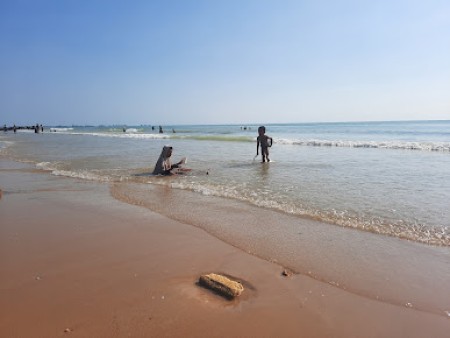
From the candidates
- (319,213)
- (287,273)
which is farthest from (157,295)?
(319,213)

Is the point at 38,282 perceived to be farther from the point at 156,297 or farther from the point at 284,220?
the point at 284,220

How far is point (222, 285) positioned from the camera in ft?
11.5

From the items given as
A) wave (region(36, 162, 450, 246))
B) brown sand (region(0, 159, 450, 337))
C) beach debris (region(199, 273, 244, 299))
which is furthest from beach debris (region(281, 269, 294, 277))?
wave (region(36, 162, 450, 246))

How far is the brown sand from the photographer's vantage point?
9.45 ft

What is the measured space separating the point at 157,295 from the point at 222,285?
2.24ft

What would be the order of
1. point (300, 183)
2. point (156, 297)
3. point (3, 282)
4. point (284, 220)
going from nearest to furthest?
point (156, 297), point (3, 282), point (284, 220), point (300, 183)

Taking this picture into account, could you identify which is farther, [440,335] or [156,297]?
[156,297]

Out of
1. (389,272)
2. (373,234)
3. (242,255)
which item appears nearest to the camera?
(389,272)

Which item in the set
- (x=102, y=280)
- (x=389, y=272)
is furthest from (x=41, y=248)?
(x=389, y=272)

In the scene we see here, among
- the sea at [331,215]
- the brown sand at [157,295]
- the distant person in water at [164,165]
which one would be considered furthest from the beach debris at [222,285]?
the distant person in water at [164,165]

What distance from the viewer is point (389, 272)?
3.97 meters

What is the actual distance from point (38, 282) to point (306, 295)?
2.94 m

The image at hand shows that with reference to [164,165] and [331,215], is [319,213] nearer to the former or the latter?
[331,215]

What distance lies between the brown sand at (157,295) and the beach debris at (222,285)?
91 mm
